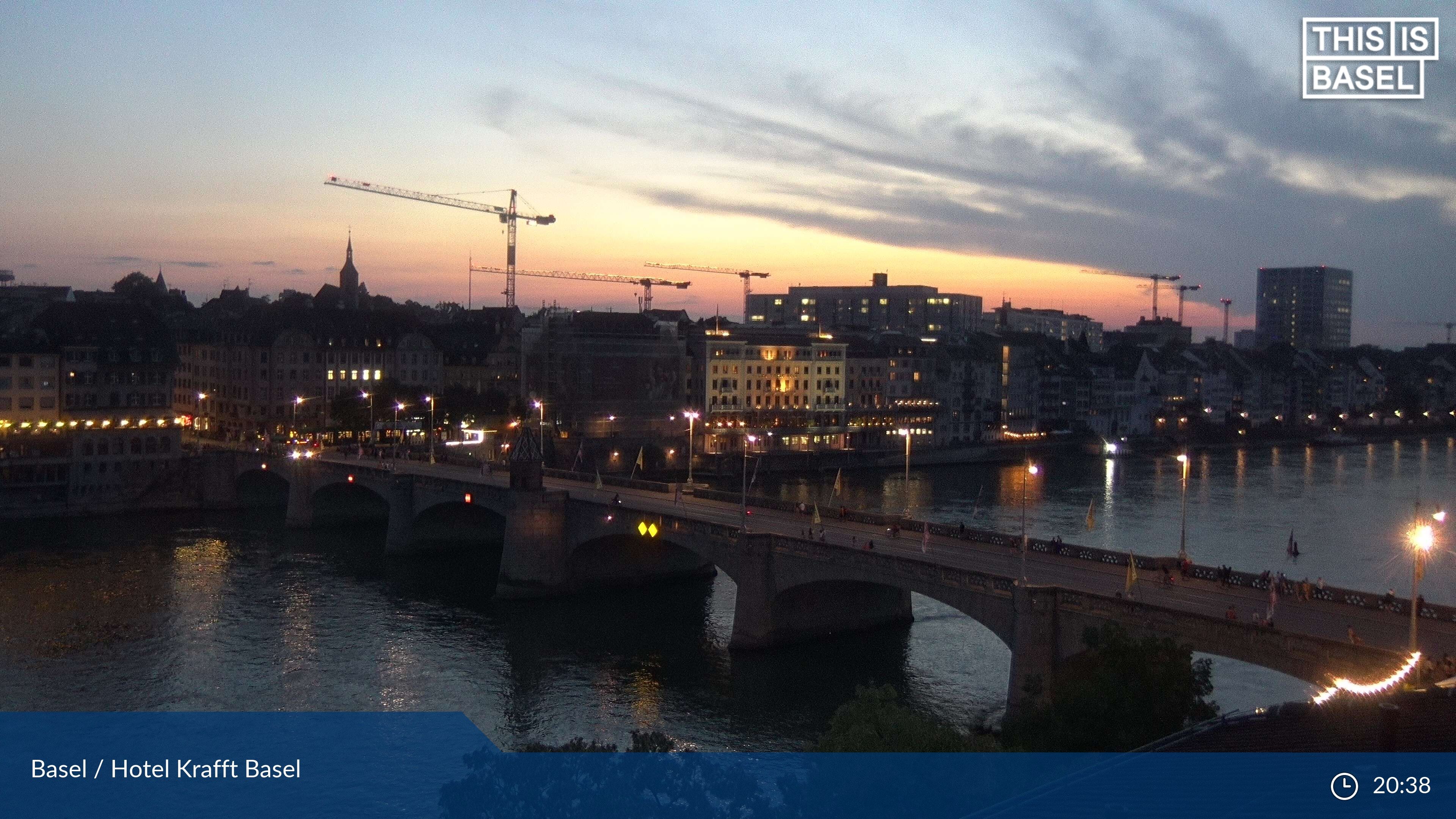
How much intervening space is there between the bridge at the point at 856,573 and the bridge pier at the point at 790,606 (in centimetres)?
5

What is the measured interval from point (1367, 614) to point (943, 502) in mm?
56430

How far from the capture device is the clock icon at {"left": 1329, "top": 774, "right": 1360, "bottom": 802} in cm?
1429

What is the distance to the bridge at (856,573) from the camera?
28.7 metres

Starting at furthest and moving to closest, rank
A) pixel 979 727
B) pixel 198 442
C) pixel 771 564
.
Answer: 1. pixel 198 442
2. pixel 771 564
3. pixel 979 727

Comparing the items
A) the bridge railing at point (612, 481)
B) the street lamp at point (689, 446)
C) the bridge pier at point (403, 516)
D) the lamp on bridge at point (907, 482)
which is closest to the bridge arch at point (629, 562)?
the bridge railing at point (612, 481)

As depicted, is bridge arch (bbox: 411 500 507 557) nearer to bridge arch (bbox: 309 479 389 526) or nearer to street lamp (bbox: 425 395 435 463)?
bridge arch (bbox: 309 479 389 526)

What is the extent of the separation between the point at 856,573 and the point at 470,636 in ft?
53.7

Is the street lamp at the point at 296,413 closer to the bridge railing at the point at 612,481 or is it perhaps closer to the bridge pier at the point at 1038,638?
the bridge railing at the point at 612,481

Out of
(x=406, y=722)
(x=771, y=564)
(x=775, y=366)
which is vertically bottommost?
(x=406, y=722)

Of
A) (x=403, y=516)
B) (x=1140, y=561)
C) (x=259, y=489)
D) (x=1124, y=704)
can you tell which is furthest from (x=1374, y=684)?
(x=259, y=489)

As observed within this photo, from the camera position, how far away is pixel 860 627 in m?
44.8

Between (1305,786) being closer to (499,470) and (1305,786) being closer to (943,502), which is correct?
(499,470)

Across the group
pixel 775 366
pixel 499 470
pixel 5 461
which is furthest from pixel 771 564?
pixel 775 366

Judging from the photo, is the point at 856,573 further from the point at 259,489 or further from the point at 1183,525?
the point at 259,489
